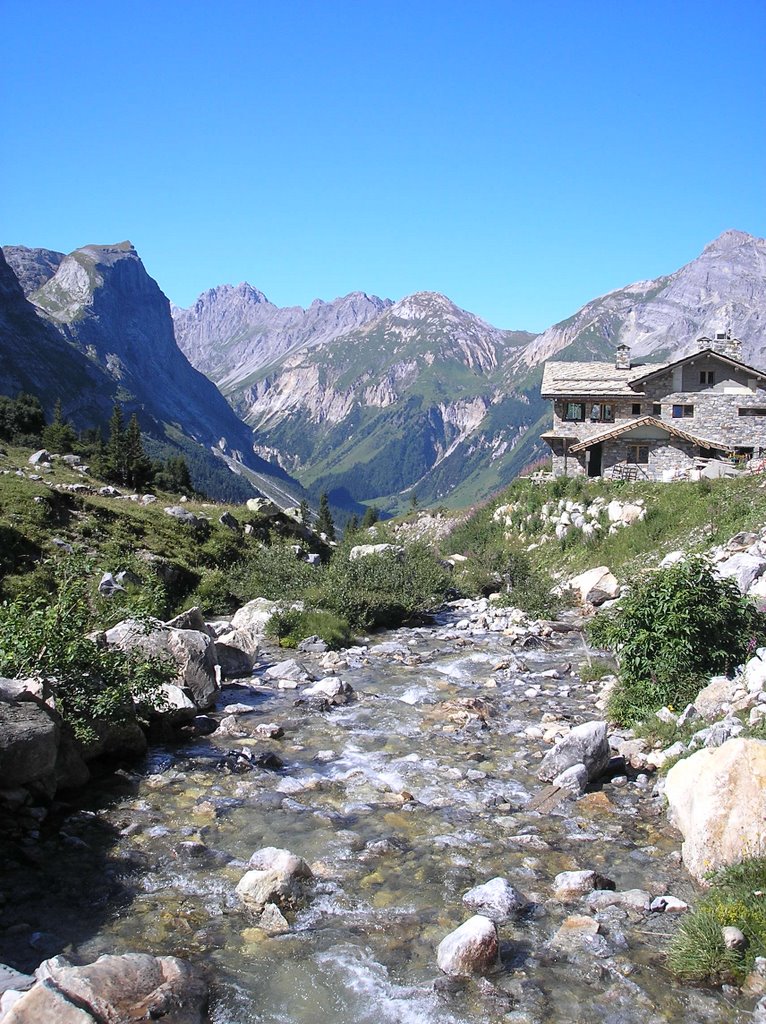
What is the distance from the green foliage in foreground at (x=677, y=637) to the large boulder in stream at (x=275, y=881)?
7628 millimetres

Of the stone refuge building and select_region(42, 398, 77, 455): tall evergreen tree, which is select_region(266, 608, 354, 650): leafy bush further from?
select_region(42, 398, 77, 455): tall evergreen tree

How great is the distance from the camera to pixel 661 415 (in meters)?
49.3

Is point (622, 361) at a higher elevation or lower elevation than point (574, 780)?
higher

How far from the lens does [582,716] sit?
50.3 feet

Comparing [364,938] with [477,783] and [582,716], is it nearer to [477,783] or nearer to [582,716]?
[477,783]

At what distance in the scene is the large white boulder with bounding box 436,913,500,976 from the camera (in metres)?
7.20

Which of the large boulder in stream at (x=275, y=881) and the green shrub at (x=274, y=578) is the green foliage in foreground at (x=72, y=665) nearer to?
the large boulder in stream at (x=275, y=881)

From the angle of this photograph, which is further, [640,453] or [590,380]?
[590,380]

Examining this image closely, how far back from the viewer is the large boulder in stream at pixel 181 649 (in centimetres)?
1502

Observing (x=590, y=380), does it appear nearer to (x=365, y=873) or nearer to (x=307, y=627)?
(x=307, y=627)

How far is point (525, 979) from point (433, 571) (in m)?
23.5

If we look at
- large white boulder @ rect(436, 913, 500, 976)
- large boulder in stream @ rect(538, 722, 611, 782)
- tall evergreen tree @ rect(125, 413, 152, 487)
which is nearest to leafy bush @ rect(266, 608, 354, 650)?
large boulder in stream @ rect(538, 722, 611, 782)

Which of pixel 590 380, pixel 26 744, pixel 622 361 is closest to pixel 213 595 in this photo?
pixel 26 744

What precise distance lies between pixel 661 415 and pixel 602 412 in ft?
12.4
